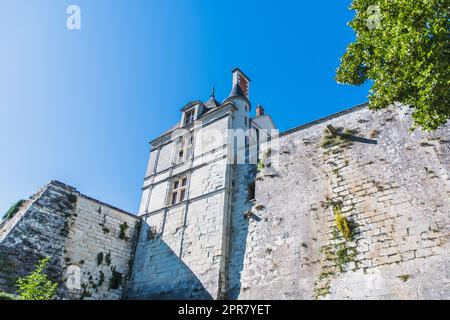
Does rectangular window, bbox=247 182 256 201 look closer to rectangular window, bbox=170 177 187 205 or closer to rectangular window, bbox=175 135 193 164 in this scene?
rectangular window, bbox=170 177 187 205

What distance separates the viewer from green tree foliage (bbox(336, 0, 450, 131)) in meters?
5.77

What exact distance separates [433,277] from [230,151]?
7597 millimetres

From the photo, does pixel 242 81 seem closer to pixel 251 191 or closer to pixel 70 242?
pixel 251 191

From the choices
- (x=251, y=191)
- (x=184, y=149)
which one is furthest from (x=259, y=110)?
(x=251, y=191)

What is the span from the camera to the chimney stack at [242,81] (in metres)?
15.7

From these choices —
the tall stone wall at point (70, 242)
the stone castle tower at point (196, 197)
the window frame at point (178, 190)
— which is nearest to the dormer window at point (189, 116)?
the stone castle tower at point (196, 197)

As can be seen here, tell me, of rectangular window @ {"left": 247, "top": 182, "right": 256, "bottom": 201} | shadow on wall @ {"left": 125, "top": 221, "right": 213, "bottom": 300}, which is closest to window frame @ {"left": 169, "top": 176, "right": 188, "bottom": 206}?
shadow on wall @ {"left": 125, "top": 221, "right": 213, "bottom": 300}

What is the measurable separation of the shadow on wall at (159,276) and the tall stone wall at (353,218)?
1355 millimetres

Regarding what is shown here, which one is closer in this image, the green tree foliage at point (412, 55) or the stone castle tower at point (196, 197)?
the green tree foliage at point (412, 55)

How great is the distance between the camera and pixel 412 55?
19.7 ft

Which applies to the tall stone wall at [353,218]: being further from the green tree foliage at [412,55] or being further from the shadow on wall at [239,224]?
the green tree foliage at [412,55]

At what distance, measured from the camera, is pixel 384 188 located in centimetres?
869
